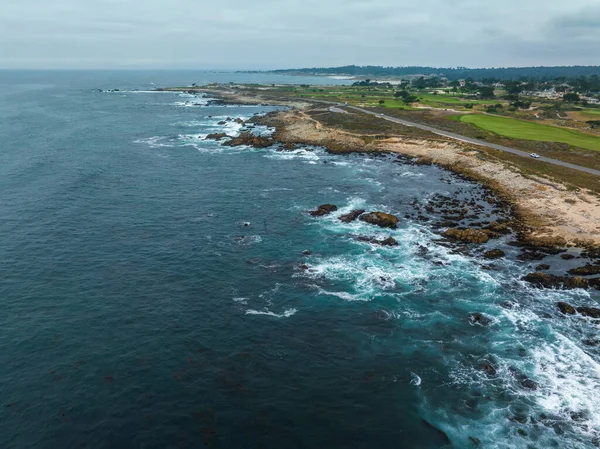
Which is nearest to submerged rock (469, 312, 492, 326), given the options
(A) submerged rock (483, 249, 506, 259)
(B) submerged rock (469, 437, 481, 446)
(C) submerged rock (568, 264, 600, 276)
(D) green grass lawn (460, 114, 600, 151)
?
(A) submerged rock (483, 249, 506, 259)

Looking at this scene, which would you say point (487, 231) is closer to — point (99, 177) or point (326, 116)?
point (99, 177)

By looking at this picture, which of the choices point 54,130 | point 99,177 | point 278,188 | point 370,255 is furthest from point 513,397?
point 54,130

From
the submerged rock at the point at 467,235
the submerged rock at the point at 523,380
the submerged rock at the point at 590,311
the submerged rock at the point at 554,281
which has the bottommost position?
the submerged rock at the point at 523,380

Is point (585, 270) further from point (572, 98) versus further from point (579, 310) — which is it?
point (572, 98)

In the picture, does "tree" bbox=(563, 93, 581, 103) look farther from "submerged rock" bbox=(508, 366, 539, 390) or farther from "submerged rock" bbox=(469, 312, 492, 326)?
"submerged rock" bbox=(508, 366, 539, 390)

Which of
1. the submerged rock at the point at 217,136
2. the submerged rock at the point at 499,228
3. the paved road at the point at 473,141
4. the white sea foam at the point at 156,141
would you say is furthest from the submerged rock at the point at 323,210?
the submerged rock at the point at 217,136

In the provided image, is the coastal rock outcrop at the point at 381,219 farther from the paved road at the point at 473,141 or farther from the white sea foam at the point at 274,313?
the paved road at the point at 473,141

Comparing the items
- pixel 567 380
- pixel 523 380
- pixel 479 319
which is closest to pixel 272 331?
pixel 479 319
